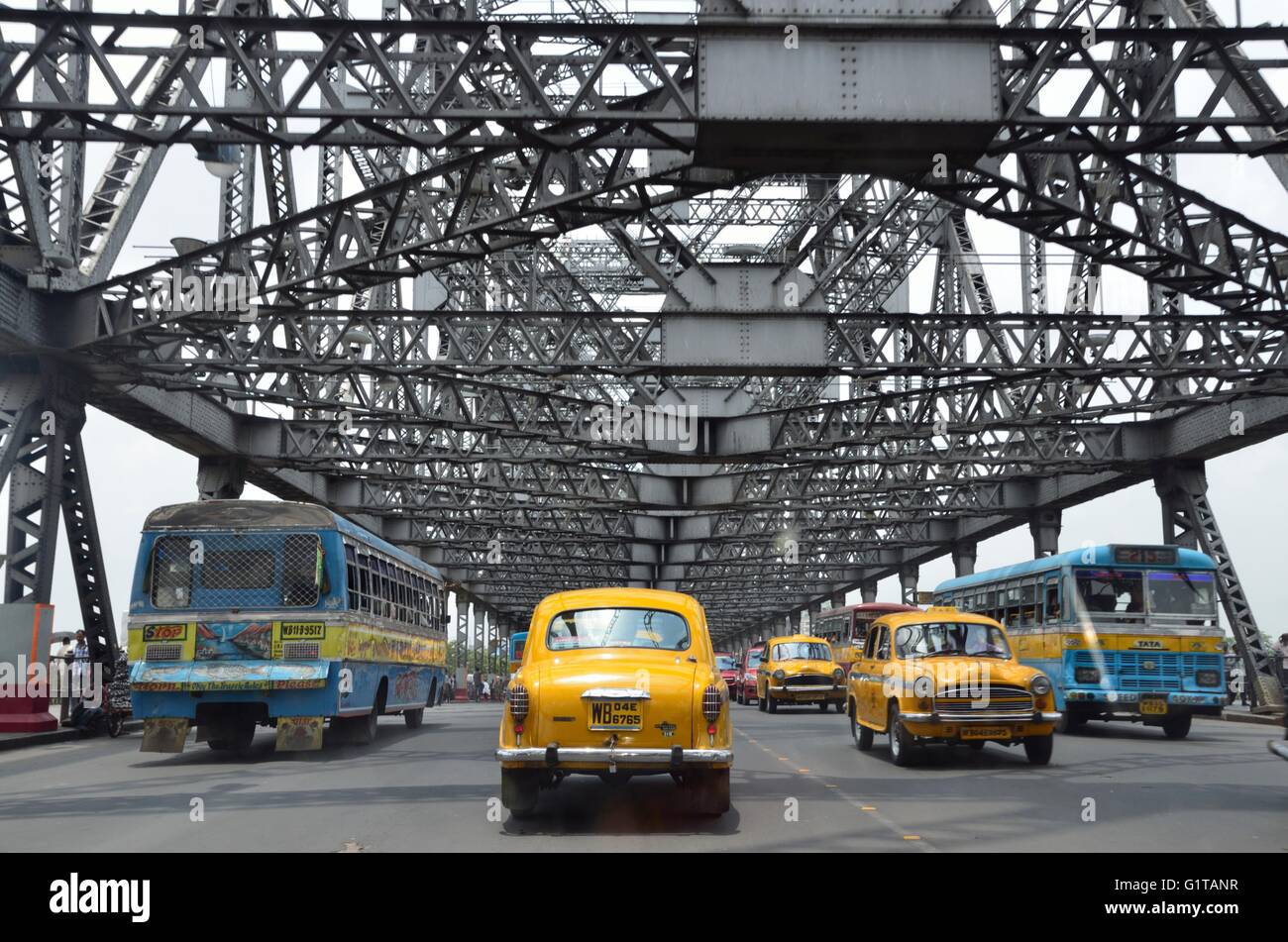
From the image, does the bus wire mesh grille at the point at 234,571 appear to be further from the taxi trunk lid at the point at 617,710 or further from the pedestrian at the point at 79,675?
the taxi trunk lid at the point at 617,710

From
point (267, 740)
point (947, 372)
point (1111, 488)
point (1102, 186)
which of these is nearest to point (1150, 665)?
point (947, 372)

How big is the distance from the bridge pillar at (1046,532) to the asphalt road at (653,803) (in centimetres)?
2515

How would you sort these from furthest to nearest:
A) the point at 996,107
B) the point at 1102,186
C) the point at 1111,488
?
the point at 1111,488, the point at 1102,186, the point at 996,107

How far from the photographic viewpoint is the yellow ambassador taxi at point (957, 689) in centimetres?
1631

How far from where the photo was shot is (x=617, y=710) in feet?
35.2

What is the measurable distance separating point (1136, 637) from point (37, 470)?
20490mm

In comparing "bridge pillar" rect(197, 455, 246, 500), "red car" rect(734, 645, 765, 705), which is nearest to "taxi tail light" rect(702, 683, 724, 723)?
"bridge pillar" rect(197, 455, 246, 500)

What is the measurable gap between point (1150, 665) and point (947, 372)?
262 inches

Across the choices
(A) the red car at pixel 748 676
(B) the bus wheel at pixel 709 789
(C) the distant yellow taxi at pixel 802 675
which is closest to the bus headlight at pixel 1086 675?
(C) the distant yellow taxi at pixel 802 675

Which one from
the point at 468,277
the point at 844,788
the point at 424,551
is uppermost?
the point at 468,277

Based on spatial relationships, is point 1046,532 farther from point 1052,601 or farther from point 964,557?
point 1052,601

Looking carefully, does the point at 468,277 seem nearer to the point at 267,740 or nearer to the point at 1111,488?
the point at 267,740

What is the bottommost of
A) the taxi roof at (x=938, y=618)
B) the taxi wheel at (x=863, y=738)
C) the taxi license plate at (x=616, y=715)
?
the taxi wheel at (x=863, y=738)
